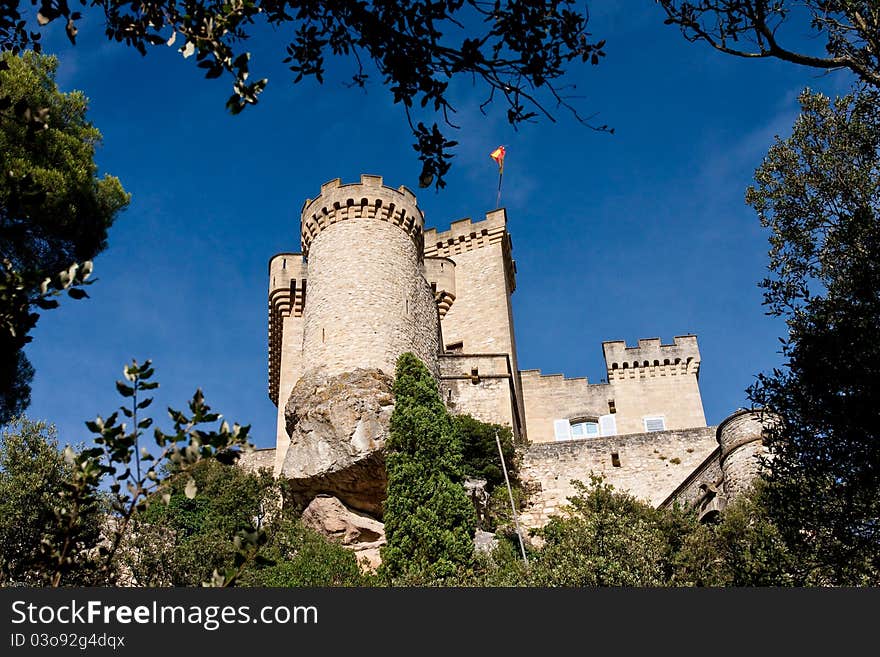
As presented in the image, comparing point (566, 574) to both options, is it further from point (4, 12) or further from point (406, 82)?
point (4, 12)

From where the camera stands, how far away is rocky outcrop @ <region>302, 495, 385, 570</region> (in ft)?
65.7

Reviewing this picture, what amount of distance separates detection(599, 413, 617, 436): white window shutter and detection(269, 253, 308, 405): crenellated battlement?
44.9 ft

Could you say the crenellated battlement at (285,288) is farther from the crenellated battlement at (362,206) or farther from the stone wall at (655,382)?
the stone wall at (655,382)

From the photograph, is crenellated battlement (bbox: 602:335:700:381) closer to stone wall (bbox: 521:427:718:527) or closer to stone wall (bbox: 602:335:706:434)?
stone wall (bbox: 602:335:706:434)

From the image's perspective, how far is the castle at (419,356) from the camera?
20.8m

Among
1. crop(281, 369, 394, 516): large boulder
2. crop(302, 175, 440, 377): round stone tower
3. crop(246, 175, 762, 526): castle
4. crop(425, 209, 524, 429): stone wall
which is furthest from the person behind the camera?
crop(425, 209, 524, 429): stone wall

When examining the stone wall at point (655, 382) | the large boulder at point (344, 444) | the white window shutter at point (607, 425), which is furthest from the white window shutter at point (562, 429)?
the large boulder at point (344, 444)

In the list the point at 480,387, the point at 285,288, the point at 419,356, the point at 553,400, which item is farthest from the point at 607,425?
the point at 285,288

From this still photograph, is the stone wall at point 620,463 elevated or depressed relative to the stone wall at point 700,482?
elevated

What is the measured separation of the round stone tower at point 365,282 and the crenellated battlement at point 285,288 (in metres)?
1.54

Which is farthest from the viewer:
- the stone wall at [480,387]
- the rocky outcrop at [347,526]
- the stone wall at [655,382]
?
the stone wall at [655,382]

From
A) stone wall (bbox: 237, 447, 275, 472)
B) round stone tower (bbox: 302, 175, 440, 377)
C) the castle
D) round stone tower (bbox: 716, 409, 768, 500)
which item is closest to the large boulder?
the castle

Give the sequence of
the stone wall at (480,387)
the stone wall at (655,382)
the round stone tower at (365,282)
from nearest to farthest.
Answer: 1. the round stone tower at (365,282)
2. the stone wall at (480,387)
3. the stone wall at (655,382)

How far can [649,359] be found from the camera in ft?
119
